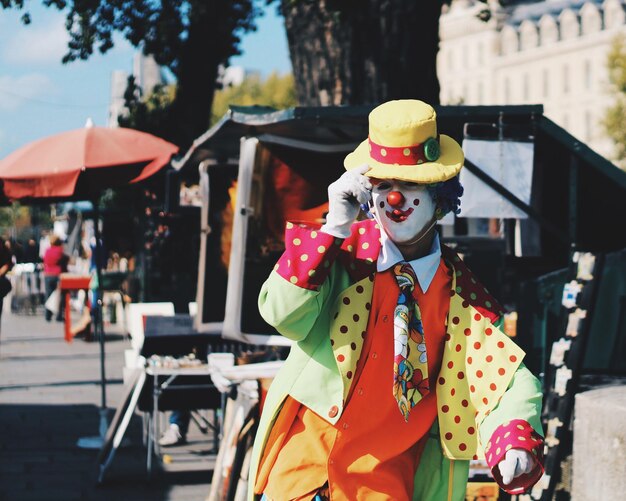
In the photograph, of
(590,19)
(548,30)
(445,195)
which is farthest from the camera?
(548,30)

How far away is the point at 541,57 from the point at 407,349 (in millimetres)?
104650

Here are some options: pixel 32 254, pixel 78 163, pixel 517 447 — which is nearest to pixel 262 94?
pixel 32 254

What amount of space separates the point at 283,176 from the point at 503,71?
105 m

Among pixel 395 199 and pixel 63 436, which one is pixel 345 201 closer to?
pixel 395 199

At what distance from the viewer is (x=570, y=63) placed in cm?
10150

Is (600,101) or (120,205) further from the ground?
(600,101)

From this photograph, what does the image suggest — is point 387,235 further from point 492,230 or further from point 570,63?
point 570,63

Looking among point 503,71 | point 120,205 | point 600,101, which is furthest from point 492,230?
point 503,71

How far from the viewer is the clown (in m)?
3.49

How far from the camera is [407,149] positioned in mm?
3586

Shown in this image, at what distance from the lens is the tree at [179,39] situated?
18594mm

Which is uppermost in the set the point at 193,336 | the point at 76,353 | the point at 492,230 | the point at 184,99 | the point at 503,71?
the point at 503,71

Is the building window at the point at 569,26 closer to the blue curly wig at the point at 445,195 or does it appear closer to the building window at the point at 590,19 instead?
the building window at the point at 590,19

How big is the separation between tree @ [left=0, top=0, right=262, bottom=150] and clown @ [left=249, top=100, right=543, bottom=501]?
14466 millimetres
